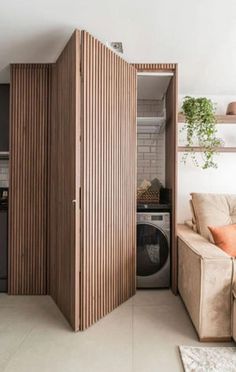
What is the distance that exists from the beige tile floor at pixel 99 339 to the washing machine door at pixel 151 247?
0.37 meters

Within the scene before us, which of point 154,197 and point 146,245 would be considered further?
point 154,197

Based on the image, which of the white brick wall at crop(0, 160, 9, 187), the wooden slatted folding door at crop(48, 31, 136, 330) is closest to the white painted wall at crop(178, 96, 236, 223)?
the wooden slatted folding door at crop(48, 31, 136, 330)

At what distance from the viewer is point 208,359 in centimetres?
172

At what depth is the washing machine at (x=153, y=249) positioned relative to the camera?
2.81 meters

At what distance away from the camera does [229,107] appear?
10.7 ft

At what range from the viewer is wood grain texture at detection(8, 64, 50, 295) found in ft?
9.02

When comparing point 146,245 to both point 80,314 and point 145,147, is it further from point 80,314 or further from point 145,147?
point 145,147

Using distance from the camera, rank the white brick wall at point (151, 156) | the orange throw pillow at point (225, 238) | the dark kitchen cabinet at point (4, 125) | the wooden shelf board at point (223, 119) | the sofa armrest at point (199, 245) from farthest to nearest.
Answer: the white brick wall at point (151, 156)
the wooden shelf board at point (223, 119)
the dark kitchen cabinet at point (4, 125)
the orange throw pillow at point (225, 238)
the sofa armrest at point (199, 245)

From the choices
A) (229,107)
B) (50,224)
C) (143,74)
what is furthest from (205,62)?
(50,224)

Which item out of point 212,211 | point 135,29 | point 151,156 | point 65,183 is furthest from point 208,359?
point 135,29

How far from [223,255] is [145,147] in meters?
1.90

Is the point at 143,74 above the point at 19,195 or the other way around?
above

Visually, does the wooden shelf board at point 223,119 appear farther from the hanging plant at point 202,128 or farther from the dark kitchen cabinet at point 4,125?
the dark kitchen cabinet at point 4,125

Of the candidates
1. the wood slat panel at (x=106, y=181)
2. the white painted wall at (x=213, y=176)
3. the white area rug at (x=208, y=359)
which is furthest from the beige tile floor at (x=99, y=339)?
the white painted wall at (x=213, y=176)
